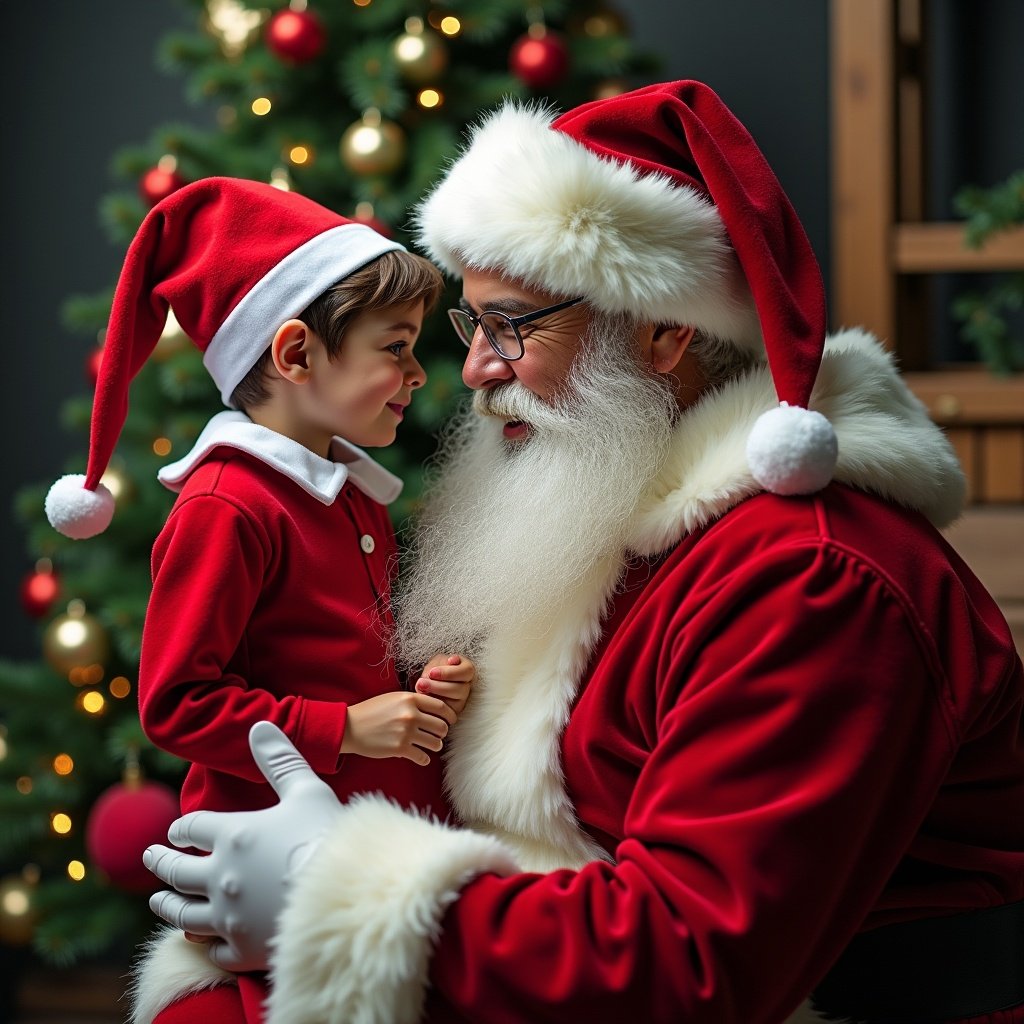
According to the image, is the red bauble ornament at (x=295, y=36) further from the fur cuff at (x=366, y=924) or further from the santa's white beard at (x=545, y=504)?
the fur cuff at (x=366, y=924)

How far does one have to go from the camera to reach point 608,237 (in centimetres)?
139

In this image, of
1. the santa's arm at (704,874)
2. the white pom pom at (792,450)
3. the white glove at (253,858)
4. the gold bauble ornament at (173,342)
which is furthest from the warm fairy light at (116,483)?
the white pom pom at (792,450)

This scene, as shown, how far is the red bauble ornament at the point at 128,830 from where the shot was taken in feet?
8.87

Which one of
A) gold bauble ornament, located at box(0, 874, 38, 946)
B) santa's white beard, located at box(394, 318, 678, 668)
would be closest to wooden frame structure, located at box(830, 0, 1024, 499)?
santa's white beard, located at box(394, 318, 678, 668)

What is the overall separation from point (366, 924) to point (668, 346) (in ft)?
2.40

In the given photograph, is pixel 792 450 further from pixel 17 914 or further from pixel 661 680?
pixel 17 914

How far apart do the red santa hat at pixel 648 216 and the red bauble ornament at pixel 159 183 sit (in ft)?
4.63

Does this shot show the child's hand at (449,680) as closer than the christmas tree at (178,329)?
Yes

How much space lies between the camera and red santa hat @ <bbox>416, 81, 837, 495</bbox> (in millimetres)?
1325

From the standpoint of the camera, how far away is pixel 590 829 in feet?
4.47

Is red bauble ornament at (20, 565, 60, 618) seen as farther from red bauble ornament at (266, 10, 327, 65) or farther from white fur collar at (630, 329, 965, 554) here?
white fur collar at (630, 329, 965, 554)

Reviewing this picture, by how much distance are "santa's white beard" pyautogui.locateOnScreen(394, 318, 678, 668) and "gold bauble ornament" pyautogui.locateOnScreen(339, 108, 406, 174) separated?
123cm

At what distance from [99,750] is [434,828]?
1.96 metres

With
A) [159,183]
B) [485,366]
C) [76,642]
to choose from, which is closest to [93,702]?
[76,642]
